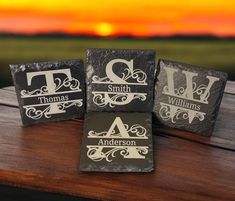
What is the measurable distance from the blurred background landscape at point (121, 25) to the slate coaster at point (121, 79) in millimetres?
1959

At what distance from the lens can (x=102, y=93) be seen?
3.69 feet

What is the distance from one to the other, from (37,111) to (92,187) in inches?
11.3

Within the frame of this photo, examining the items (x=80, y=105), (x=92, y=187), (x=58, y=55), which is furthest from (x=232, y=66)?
(x=92, y=187)

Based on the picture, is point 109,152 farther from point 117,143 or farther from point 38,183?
point 38,183

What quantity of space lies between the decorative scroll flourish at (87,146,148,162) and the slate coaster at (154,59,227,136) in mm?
147

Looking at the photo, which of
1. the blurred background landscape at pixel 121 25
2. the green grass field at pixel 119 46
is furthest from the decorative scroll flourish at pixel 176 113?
the blurred background landscape at pixel 121 25

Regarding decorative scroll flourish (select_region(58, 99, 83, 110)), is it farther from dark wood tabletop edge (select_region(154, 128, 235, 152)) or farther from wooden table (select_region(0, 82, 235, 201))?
dark wood tabletop edge (select_region(154, 128, 235, 152))

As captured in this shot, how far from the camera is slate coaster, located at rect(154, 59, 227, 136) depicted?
42.5 inches

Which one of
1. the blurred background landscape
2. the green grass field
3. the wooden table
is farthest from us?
the blurred background landscape

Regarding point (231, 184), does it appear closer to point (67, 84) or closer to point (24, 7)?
point (67, 84)

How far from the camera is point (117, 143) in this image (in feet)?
3.37

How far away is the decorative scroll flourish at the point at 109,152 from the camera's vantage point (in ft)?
3.25

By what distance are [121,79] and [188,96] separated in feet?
0.52

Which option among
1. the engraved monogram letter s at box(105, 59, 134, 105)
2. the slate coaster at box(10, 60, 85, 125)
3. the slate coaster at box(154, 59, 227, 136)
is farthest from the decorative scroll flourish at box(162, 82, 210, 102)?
the slate coaster at box(10, 60, 85, 125)
